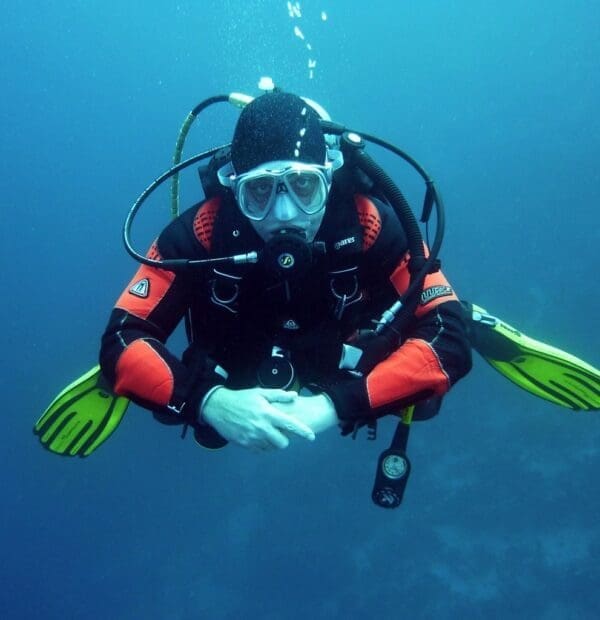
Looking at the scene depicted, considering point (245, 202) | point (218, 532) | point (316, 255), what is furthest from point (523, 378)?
point (218, 532)

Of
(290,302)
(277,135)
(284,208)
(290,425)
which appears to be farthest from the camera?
(290,302)

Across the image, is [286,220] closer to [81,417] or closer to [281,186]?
[281,186]

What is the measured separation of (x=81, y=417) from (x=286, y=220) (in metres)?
2.62

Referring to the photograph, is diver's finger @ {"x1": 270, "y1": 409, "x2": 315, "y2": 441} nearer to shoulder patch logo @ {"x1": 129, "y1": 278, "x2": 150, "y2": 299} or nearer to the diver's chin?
the diver's chin

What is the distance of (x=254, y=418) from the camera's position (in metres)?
2.91

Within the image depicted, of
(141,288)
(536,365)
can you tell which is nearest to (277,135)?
(141,288)

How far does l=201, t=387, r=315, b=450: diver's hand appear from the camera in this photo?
289cm

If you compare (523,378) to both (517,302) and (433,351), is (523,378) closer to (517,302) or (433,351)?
(433,351)

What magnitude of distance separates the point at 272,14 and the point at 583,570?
39.8 metres

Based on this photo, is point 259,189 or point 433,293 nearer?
point 259,189

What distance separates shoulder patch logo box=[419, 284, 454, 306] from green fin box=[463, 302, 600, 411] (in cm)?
121

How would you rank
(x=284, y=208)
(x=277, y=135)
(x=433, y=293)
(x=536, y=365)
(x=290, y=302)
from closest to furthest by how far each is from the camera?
1. (x=284, y=208)
2. (x=277, y=135)
3. (x=433, y=293)
4. (x=290, y=302)
5. (x=536, y=365)

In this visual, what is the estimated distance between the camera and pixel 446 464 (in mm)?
13578

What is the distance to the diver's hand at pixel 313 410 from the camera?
308 centimetres
